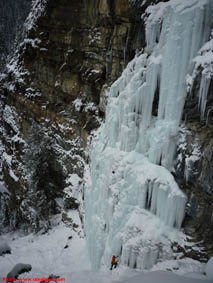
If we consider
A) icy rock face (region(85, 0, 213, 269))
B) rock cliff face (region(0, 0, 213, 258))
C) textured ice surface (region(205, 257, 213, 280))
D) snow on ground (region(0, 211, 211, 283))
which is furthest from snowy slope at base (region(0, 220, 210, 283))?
rock cliff face (region(0, 0, 213, 258))

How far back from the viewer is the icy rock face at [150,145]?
5934 millimetres

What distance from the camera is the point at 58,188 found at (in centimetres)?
1412

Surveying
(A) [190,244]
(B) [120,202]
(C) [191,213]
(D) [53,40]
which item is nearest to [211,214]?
(C) [191,213]

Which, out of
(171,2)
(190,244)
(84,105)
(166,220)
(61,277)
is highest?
(171,2)

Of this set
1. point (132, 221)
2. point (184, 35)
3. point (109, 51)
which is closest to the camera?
point (184, 35)

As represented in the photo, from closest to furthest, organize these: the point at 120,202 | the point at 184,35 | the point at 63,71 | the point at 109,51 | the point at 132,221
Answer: the point at 184,35 → the point at 132,221 → the point at 120,202 → the point at 109,51 → the point at 63,71

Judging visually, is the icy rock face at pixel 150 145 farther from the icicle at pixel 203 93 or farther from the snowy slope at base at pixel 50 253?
the snowy slope at base at pixel 50 253

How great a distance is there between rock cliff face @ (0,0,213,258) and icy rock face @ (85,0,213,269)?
1.85 feet

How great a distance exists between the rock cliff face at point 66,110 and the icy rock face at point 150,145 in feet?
1.85

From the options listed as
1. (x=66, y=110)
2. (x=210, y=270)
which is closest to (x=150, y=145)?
(x=210, y=270)

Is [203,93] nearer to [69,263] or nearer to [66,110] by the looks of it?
[66,110]

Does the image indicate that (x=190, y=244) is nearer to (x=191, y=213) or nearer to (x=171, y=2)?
(x=191, y=213)

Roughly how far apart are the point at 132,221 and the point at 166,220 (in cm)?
114

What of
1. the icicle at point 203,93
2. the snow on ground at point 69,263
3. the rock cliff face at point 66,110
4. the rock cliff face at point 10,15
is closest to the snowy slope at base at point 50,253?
the snow on ground at point 69,263
